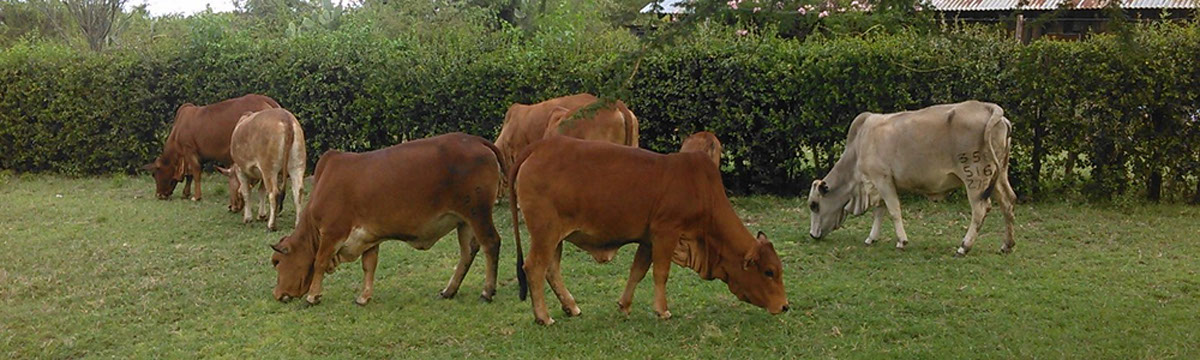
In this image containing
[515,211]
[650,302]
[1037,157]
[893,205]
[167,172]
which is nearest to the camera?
[515,211]

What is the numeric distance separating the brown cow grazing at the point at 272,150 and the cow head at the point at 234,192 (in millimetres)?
1000

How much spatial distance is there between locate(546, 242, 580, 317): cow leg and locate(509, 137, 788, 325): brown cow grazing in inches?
0.7

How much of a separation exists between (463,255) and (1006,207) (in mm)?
4728

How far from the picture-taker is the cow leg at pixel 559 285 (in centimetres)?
689

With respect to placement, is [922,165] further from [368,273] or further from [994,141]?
[368,273]

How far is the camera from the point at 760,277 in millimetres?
6730

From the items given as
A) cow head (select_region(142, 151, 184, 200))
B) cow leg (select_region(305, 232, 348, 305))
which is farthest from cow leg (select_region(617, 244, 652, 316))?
cow head (select_region(142, 151, 184, 200))

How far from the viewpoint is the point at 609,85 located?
216 inches

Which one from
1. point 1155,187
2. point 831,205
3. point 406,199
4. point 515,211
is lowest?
point 1155,187

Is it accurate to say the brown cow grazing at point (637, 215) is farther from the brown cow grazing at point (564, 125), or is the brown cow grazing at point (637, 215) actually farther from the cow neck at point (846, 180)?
the cow neck at point (846, 180)

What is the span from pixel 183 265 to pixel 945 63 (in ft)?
26.5

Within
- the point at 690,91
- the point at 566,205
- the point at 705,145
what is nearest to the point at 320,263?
the point at 566,205

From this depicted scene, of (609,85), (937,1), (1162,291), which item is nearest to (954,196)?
(1162,291)

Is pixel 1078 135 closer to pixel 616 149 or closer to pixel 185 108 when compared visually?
pixel 616 149
